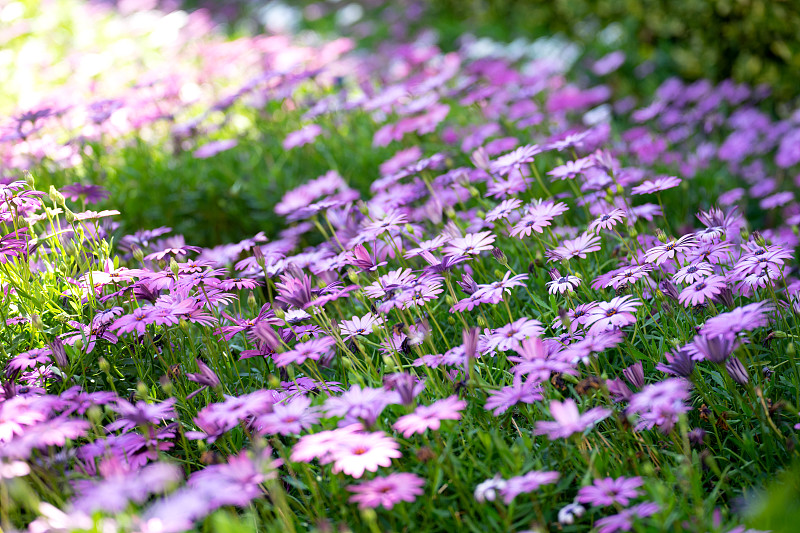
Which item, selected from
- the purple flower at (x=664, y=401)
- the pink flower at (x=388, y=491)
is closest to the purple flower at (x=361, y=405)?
the pink flower at (x=388, y=491)

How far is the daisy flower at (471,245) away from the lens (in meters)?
2.06

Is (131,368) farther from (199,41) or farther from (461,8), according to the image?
(461,8)

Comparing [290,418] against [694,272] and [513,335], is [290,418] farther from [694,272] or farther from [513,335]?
[694,272]

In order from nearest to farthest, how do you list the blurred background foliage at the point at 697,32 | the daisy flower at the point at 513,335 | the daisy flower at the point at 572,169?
the daisy flower at the point at 513,335
the daisy flower at the point at 572,169
the blurred background foliage at the point at 697,32

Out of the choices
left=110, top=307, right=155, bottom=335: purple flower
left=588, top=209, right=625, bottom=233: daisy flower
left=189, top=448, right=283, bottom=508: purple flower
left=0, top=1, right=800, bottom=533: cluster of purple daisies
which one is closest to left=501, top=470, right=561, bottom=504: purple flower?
left=0, top=1, right=800, bottom=533: cluster of purple daisies

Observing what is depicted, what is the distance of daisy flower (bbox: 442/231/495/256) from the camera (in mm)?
2059

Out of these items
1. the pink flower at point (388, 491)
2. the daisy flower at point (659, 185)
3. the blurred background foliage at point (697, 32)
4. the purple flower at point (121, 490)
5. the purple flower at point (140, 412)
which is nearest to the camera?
the purple flower at point (121, 490)

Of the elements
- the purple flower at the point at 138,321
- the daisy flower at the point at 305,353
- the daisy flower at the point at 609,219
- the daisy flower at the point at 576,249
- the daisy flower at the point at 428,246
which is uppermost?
the purple flower at the point at 138,321

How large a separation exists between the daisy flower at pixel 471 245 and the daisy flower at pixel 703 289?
56 centimetres

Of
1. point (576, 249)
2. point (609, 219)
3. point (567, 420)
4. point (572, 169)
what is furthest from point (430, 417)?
point (572, 169)

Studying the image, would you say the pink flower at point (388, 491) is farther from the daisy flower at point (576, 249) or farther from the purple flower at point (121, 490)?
the daisy flower at point (576, 249)

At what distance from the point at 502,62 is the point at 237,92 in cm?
240

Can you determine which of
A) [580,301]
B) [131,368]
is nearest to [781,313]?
[580,301]

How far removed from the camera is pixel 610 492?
1.48 metres
